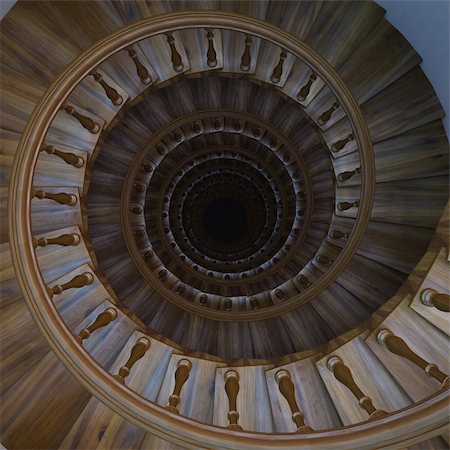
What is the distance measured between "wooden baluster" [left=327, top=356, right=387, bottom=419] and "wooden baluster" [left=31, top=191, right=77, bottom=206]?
324 cm

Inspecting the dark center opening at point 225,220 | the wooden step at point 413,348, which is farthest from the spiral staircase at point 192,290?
the dark center opening at point 225,220

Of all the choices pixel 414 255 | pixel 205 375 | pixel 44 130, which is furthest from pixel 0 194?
pixel 414 255

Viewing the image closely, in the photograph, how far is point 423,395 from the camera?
9.72 feet

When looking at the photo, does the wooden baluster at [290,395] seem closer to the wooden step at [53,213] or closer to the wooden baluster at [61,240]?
the wooden baluster at [61,240]

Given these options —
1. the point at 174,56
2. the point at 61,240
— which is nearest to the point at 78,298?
the point at 61,240

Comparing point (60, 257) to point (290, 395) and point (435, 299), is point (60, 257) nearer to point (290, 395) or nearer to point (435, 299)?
point (290, 395)

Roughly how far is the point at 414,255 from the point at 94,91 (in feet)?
15.3

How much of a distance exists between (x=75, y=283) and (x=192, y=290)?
2.72 meters

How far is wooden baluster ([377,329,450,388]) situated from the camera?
2.63 meters

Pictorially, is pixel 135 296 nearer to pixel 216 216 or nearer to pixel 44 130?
pixel 44 130

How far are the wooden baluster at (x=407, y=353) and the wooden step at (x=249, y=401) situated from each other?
1131 millimetres

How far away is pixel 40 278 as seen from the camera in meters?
3.21

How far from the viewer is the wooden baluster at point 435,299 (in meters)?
2.83

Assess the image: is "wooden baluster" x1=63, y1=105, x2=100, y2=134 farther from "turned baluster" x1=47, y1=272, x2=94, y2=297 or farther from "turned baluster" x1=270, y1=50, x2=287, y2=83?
"turned baluster" x1=270, y1=50, x2=287, y2=83
